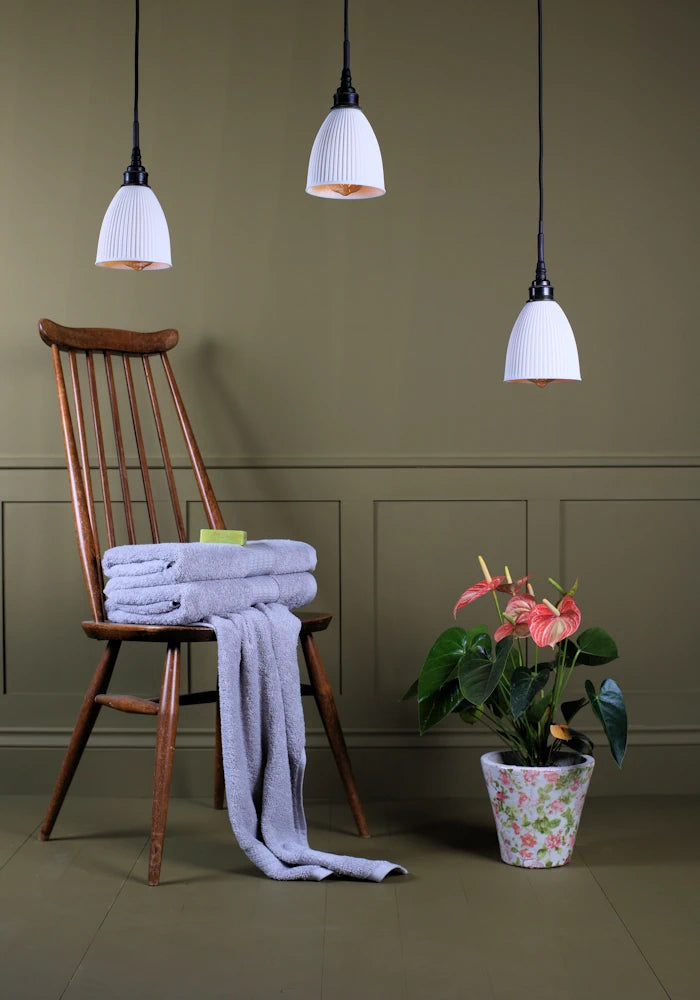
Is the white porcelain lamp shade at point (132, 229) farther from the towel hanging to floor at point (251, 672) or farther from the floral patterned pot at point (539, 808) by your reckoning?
the floral patterned pot at point (539, 808)

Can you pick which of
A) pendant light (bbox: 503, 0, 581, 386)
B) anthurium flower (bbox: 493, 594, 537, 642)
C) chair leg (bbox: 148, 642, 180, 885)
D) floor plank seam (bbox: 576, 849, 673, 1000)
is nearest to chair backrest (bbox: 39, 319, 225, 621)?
chair leg (bbox: 148, 642, 180, 885)

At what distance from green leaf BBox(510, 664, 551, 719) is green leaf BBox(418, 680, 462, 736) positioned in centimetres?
13

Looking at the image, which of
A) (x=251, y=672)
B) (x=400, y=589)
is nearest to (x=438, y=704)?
(x=251, y=672)

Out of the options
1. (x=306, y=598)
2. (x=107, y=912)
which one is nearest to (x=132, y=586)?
(x=306, y=598)

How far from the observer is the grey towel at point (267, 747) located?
78.1 inches

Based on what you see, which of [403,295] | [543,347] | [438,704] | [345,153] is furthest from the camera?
[403,295]

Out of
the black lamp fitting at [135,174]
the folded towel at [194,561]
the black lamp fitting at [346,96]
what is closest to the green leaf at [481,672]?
the folded towel at [194,561]

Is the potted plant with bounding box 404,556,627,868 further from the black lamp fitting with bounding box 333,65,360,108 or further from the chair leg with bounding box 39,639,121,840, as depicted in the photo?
the black lamp fitting with bounding box 333,65,360,108

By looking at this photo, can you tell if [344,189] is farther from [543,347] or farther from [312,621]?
[312,621]

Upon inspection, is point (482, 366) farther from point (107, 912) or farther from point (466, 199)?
point (107, 912)

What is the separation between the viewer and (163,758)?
1982mm

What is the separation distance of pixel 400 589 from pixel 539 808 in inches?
28.6

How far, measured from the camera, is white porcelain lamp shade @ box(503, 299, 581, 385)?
190cm

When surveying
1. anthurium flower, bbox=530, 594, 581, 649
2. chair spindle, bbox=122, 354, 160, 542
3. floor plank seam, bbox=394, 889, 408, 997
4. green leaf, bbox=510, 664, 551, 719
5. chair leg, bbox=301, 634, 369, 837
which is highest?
chair spindle, bbox=122, 354, 160, 542
